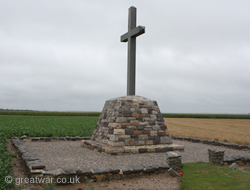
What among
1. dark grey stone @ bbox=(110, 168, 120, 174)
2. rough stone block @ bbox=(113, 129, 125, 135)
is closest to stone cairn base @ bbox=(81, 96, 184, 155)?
rough stone block @ bbox=(113, 129, 125, 135)

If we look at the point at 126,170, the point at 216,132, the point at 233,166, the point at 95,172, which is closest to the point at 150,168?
the point at 126,170

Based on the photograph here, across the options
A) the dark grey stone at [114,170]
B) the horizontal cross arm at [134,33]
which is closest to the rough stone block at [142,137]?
→ the dark grey stone at [114,170]

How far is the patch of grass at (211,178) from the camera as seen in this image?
203 inches

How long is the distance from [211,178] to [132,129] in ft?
14.2

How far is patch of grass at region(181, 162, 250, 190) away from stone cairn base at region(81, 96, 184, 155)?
290 cm

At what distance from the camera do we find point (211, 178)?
5684 millimetres

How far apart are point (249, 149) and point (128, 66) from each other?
6690 mm

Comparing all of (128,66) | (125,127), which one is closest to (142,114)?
(125,127)

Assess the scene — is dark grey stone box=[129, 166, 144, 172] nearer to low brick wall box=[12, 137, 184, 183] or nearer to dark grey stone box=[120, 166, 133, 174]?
low brick wall box=[12, 137, 184, 183]

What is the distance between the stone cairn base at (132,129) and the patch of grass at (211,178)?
9.50 feet

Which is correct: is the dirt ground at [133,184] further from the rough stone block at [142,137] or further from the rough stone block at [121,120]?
the rough stone block at [121,120]

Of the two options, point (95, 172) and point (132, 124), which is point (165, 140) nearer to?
point (132, 124)

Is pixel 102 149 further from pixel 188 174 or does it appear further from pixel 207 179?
pixel 207 179

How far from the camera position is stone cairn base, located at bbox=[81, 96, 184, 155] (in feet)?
30.3
